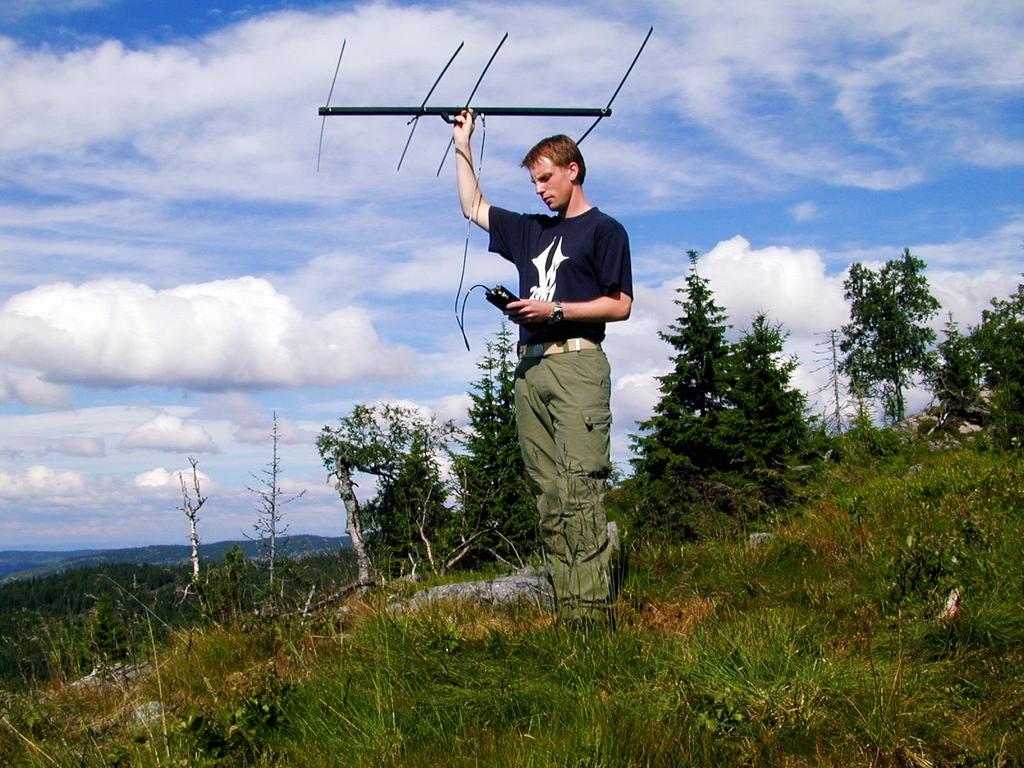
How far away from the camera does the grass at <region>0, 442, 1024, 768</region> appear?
295 centimetres

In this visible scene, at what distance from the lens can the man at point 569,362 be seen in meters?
4.62

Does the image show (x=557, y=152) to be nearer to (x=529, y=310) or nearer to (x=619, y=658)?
(x=529, y=310)

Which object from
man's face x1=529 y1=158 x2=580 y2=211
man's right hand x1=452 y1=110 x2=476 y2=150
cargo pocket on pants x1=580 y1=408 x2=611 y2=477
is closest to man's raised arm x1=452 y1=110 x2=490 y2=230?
man's right hand x1=452 y1=110 x2=476 y2=150

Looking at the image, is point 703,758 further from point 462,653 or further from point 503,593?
point 503,593

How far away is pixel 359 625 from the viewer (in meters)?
4.54

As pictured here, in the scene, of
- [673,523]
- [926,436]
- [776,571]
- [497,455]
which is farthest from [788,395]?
[776,571]

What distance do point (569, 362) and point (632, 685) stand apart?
1.92 meters

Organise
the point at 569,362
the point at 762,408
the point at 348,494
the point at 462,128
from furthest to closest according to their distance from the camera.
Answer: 1. the point at 348,494
2. the point at 762,408
3. the point at 462,128
4. the point at 569,362

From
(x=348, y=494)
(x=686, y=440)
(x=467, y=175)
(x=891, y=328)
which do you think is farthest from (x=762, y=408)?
(x=891, y=328)

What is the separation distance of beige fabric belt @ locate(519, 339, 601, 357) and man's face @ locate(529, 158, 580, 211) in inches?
32.9

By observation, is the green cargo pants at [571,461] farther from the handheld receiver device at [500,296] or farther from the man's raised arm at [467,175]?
the man's raised arm at [467,175]

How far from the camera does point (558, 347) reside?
490cm

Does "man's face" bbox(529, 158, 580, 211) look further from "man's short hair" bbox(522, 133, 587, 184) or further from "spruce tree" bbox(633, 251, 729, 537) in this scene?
"spruce tree" bbox(633, 251, 729, 537)

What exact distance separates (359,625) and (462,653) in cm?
75
